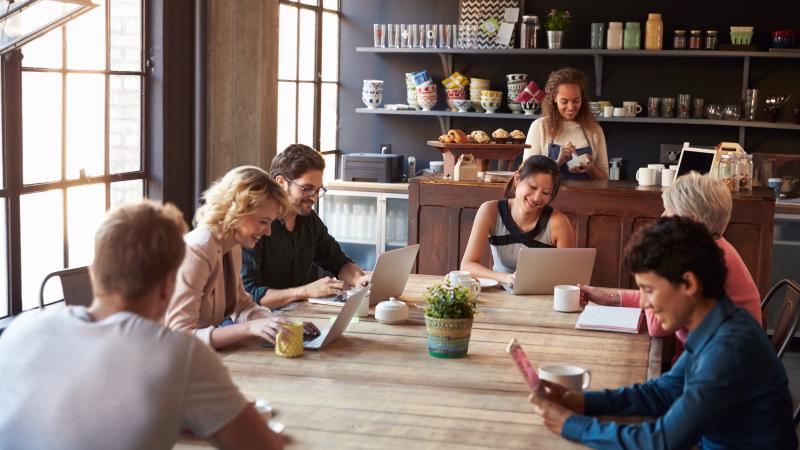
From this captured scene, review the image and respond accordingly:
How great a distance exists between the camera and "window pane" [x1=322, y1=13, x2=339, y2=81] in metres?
7.04

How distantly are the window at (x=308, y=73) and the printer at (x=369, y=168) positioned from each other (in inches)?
11.4

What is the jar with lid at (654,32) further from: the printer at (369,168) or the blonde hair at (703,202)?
the blonde hair at (703,202)

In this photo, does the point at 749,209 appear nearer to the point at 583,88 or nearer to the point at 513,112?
the point at 583,88

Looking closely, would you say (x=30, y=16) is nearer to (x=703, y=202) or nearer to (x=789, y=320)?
(x=703, y=202)

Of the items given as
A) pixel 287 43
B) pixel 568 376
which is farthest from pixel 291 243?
pixel 287 43

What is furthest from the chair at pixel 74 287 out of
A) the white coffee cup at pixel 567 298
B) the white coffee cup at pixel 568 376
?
the white coffee cup at pixel 567 298

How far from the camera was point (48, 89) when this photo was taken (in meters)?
3.75

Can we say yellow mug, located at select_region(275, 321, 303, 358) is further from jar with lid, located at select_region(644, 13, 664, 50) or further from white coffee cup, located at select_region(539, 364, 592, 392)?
jar with lid, located at select_region(644, 13, 664, 50)

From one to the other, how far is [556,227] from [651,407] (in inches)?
76.6

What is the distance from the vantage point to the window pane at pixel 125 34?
166 inches

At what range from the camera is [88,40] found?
4.01 metres

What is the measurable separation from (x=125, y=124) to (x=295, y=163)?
1.05m

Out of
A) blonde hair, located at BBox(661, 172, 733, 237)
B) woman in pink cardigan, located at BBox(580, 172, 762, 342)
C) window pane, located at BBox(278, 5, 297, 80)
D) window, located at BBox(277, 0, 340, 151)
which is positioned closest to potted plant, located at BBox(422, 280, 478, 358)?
woman in pink cardigan, located at BBox(580, 172, 762, 342)

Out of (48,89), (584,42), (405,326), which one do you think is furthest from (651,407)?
(584,42)
